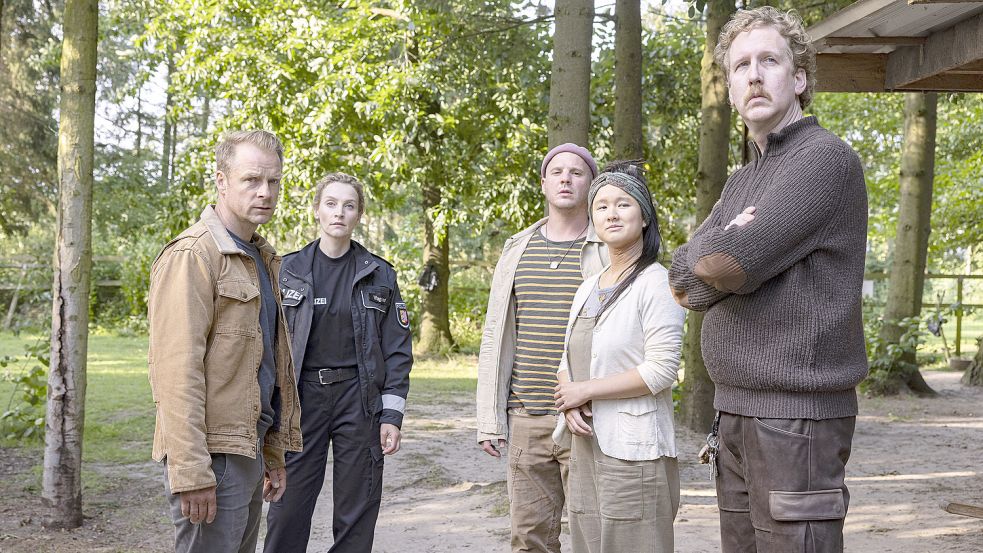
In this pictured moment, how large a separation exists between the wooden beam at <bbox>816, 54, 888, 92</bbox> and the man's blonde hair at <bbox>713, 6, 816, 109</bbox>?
106 inches

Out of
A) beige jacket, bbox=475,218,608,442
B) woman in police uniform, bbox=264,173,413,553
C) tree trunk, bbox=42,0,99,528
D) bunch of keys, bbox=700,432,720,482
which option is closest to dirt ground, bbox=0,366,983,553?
tree trunk, bbox=42,0,99,528

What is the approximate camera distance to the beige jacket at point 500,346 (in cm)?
396

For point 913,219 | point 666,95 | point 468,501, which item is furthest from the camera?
point 913,219

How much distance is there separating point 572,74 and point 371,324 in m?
2.77

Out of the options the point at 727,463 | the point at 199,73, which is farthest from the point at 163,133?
the point at 727,463

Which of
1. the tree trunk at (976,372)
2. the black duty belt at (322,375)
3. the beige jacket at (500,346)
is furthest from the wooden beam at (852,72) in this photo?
the tree trunk at (976,372)

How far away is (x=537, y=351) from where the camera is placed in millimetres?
3975

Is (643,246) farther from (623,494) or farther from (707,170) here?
(707,170)

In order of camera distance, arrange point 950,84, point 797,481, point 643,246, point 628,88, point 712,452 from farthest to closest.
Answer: point 628,88 → point 950,84 → point 643,246 → point 712,452 → point 797,481

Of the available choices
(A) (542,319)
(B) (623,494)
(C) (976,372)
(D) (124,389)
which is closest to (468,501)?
(A) (542,319)

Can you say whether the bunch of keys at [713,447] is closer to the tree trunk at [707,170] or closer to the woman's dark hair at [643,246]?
the woman's dark hair at [643,246]

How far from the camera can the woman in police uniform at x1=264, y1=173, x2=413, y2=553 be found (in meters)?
4.21

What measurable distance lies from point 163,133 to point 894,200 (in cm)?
2376

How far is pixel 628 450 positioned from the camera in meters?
3.15
